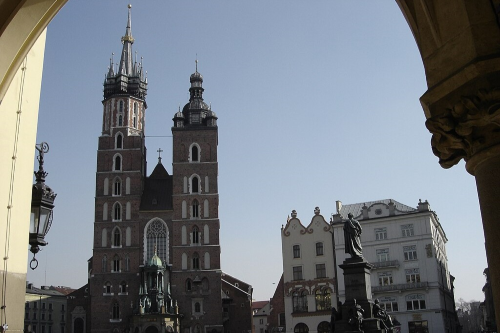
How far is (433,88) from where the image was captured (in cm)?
392

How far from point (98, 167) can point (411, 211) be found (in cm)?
3156

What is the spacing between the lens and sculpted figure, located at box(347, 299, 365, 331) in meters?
17.1

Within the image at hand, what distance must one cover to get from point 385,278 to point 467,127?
137 ft

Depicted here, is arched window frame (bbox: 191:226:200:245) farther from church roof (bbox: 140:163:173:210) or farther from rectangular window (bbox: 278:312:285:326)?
rectangular window (bbox: 278:312:285:326)

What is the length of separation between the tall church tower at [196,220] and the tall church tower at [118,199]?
3.94 metres

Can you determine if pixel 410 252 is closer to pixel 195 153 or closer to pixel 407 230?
pixel 407 230

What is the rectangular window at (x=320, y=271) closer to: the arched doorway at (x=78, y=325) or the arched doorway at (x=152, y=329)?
the arched doorway at (x=152, y=329)

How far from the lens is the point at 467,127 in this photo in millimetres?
3734

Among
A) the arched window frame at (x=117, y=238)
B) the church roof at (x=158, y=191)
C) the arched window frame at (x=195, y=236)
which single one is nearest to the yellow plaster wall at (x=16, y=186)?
the arched window frame at (x=195, y=236)

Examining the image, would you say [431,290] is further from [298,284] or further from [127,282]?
[127,282]

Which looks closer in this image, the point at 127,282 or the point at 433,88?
the point at 433,88

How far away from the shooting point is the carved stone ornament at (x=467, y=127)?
142 inches

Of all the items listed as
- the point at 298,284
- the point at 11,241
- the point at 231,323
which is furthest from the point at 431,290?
the point at 11,241

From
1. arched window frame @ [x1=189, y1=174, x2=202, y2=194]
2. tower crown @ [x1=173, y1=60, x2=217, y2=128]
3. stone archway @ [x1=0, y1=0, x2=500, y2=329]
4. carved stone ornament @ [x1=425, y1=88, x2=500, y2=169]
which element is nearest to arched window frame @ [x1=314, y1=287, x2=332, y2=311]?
arched window frame @ [x1=189, y1=174, x2=202, y2=194]
